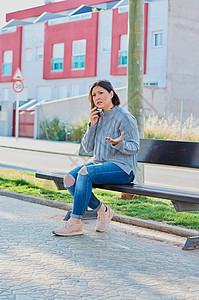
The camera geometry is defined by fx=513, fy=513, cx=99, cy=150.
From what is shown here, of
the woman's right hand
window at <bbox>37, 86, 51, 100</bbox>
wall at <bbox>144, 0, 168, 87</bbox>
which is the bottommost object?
the woman's right hand

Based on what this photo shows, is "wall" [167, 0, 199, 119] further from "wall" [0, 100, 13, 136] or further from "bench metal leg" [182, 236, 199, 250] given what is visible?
"bench metal leg" [182, 236, 199, 250]

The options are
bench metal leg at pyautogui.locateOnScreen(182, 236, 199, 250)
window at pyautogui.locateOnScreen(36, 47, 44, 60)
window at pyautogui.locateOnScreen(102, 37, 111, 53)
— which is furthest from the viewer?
window at pyautogui.locateOnScreen(36, 47, 44, 60)

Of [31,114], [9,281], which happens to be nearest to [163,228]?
[9,281]

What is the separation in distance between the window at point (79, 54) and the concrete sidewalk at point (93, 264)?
3023 cm

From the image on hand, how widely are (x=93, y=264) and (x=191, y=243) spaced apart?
1143mm

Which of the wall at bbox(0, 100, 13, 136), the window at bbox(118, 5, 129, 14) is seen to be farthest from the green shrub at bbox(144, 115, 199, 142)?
the wall at bbox(0, 100, 13, 136)

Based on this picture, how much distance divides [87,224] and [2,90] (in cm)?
3824

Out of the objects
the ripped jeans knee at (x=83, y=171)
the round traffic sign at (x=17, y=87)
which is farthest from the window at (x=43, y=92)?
the ripped jeans knee at (x=83, y=171)

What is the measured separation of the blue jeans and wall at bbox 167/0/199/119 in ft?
79.3

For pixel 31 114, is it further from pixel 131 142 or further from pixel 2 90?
pixel 131 142

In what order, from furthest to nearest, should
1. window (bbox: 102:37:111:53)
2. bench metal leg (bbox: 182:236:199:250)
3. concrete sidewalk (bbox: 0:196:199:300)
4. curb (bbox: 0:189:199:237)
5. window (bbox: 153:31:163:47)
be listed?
window (bbox: 102:37:111:53)
window (bbox: 153:31:163:47)
curb (bbox: 0:189:199:237)
bench metal leg (bbox: 182:236:199:250)
concrete sidewalk (bbox: 0:196:199:300)

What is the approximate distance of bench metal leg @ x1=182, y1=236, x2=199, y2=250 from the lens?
485 centimetres

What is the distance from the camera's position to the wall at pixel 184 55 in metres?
29.7

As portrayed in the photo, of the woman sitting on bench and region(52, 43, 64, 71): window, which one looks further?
region(52, 43, 64, 71): window
